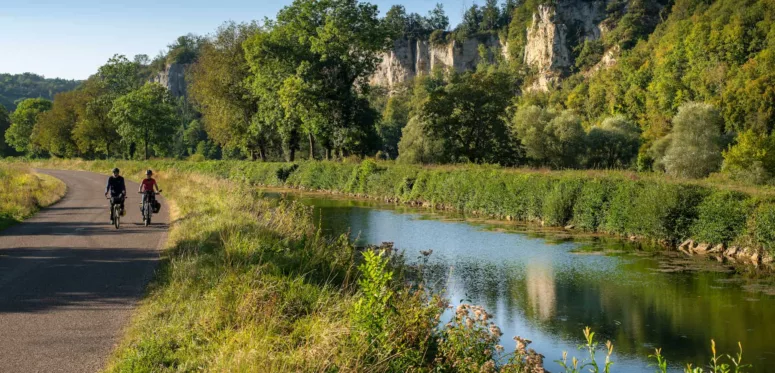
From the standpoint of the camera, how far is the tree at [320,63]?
49531 mm

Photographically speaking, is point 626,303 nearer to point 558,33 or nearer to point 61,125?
point 61,125

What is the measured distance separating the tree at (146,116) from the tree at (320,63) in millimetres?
22868

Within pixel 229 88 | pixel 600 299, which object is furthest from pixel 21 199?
pixel 229 88

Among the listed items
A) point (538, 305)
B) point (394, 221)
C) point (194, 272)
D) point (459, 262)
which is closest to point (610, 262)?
point (459, 262)

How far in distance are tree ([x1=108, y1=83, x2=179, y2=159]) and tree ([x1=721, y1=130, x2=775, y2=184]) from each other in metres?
54.3

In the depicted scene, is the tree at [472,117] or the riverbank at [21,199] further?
the tree at [472,117]

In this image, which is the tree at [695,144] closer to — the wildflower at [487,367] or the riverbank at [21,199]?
the riverbank at [21,199]

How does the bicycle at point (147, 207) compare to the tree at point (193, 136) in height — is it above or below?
below

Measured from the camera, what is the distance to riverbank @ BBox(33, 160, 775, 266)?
1989cm

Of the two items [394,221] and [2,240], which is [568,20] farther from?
[2,240]

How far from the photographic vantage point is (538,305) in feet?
47.1

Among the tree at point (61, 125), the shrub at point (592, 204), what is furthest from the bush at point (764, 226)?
the tree at point (61, 125)

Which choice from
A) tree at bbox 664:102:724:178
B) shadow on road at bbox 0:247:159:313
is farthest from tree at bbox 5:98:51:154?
shadow on road at bbox 0:247:159:313

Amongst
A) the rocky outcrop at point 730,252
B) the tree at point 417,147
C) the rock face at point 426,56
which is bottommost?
the rocky outcrop at point 730,252
